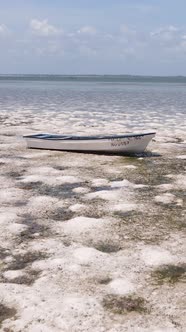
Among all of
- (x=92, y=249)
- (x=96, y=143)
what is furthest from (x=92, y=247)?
(x=96, y=143)

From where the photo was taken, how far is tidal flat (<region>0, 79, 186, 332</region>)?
18.5ft

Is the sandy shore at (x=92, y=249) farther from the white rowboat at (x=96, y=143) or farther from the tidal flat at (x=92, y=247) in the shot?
the white rowboat at (x=96, y=143)

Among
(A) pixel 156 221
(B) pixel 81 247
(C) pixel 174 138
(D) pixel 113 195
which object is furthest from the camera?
(C) pixel 174 138

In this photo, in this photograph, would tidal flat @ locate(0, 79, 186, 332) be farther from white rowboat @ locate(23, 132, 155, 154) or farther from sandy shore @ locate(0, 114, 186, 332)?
Answer: white rowboat @ locate(23, 132, 155, 154)

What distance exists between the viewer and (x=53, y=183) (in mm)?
12320

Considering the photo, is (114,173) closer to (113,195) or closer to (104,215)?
(113,195)

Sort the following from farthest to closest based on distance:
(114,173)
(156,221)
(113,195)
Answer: (114,173)
(113,195)
(156,221)

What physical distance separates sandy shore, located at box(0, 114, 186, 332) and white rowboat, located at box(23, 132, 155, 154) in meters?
2.21

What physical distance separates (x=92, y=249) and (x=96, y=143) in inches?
371

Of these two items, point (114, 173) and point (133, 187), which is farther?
point (114, 173)

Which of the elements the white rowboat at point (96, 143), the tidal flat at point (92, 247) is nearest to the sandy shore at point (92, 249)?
the tidal flat at point (92, 247)

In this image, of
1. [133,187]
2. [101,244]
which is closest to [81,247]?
[101,244]

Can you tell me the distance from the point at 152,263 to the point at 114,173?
6.76 meters

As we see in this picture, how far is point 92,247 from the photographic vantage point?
7.80 m
